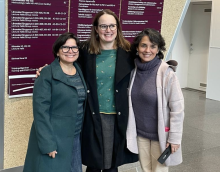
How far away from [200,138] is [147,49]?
2897mm

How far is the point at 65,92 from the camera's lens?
6.87ft

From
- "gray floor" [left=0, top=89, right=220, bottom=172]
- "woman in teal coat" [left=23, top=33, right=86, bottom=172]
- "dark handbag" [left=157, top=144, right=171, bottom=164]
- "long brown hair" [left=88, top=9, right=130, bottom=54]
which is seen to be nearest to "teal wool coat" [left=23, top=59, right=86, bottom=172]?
"woman in teal coat" [left=23, top=33, right=86, bottom=172]

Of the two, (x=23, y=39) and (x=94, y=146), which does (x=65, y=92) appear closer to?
(x=94, y=146)

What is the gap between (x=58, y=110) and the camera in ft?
6.98

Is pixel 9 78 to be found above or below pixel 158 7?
below

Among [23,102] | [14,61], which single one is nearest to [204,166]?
[23,102]

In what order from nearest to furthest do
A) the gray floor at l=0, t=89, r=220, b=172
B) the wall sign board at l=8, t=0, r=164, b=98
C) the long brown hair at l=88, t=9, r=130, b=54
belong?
the long brown hair at l=88, t=9, r=130, b=54
the wall sign board at l=8, t=0, r=164, b=98
the gray floor at l=0, t=89, r=220, b=172

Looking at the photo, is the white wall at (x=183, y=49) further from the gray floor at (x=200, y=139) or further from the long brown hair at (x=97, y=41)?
the long brown hair at (x=97, y=41)

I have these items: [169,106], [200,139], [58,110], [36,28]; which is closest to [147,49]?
[169,106]

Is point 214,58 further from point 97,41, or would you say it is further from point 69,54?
point 69,54

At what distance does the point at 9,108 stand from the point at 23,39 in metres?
0.61

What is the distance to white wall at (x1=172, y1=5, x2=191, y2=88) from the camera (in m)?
7.91

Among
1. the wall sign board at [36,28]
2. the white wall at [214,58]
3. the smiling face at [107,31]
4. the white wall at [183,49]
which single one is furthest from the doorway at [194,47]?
the smiling face at [107,31]

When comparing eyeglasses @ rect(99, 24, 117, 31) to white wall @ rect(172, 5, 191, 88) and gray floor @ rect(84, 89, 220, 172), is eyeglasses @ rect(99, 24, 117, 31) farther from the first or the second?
white wall @ rect(172, 5, 191, 88)
